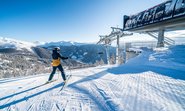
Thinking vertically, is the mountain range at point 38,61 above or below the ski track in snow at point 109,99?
below

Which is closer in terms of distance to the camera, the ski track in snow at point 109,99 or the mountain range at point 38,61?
the ski track in snow at point 109,99

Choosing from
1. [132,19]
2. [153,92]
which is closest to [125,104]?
[153,92]

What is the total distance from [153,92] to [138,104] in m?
0.97

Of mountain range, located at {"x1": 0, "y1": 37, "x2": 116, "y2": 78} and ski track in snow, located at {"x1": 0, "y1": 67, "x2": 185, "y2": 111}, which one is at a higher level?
ski track in snow, located at {"x1": 0, "y1": 67, "x2": 185, "y2": 111}

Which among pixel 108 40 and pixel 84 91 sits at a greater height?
pixel 108 40

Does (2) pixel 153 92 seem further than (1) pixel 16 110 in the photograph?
Yes

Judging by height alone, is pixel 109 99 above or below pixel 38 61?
above

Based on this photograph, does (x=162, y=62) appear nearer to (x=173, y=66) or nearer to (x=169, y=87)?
(x=173, y=66)

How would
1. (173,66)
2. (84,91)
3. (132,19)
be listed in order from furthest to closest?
1. (132,19)
2. (173,66)
3. (84,91)

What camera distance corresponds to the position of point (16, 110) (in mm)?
3697

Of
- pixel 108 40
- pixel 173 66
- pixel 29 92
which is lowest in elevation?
pixel 29 92

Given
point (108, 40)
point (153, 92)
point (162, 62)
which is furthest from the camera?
point (108, 40)

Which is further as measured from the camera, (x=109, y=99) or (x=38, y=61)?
(x=38, y=61)

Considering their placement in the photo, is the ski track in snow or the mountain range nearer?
the ski track in snow
